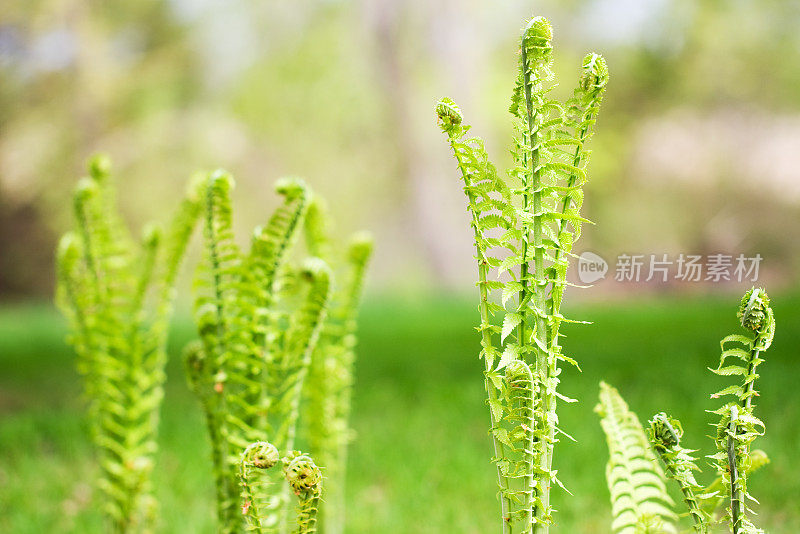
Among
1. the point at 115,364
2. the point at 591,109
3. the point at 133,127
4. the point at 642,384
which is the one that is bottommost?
the point at 115,364

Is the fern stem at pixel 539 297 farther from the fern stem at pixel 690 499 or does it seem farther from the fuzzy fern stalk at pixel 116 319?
the fuzzy fern stalk at pixel 116 319

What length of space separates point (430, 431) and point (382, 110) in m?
10.6

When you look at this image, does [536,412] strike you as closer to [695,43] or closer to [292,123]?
[695,43]

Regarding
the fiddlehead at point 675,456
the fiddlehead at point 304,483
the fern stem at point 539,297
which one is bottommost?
the fiddlehead at point 304,483

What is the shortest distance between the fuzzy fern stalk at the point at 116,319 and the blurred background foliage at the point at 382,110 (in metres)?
8.14

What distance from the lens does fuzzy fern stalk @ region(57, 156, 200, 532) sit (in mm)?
1444

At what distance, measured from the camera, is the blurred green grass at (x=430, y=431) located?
6.75 ft

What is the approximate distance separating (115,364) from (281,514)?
0.50m

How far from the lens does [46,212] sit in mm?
12617

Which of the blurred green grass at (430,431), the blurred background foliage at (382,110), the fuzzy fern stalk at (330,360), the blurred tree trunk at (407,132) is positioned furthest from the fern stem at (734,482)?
the blurred tree trunk at (407,132)

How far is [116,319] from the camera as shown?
4.80ft

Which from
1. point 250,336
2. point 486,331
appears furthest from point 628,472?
point 250,336

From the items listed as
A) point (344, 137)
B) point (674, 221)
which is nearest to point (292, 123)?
point (344, 137)

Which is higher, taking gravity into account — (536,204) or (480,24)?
(480,24)
